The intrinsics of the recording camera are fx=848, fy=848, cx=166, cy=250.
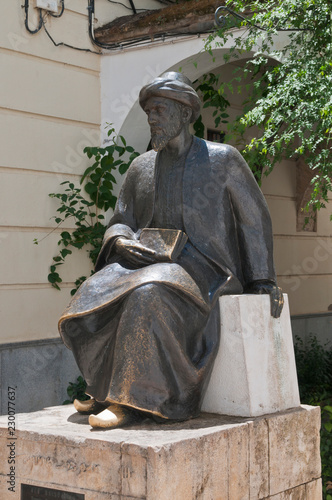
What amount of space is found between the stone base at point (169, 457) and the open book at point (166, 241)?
77 cm

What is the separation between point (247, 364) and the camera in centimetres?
390

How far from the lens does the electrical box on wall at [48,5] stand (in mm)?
6859

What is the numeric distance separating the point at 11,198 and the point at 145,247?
2.94 meters

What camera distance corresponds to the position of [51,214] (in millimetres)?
7012

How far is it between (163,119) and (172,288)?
838 millimetres

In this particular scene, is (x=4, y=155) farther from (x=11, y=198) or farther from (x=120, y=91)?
(x=120, y=91)

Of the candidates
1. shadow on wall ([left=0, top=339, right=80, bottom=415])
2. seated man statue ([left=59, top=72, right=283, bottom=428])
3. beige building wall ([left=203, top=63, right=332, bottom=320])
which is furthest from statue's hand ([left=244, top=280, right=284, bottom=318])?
beige building wall ([left=203, top=63, right=332, bottom=320])

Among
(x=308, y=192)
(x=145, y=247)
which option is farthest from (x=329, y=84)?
(x=308, y=192)

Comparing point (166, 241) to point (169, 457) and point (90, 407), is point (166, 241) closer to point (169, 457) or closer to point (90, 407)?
point (90, 407)

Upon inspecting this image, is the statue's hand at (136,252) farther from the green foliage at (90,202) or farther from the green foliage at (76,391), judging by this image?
the green foliage at (76,391)

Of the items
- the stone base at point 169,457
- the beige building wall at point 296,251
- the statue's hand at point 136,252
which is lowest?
the stone base at point 169,457

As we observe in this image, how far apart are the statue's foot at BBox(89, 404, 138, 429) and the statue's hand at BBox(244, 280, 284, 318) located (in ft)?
2.82

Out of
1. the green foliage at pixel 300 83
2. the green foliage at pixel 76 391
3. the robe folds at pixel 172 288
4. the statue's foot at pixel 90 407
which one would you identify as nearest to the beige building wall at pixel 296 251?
the green foliage at pixel 76 391

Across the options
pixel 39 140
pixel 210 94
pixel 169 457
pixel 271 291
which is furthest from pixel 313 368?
pixel 169 457
